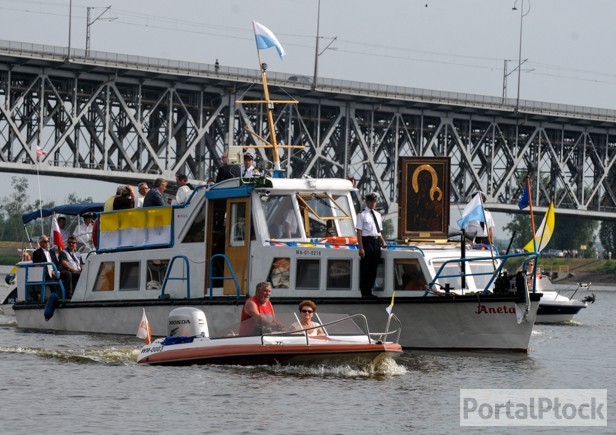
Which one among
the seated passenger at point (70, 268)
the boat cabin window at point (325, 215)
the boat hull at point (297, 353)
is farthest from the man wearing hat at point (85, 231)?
the boat hull at point (297, 353)

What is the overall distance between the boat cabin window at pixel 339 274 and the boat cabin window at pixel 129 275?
4920 millimetres

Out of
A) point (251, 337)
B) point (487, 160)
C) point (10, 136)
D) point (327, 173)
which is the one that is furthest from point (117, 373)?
point (487, 160)

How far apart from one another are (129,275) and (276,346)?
29.0 feet

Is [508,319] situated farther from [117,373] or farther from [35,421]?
[35,421]

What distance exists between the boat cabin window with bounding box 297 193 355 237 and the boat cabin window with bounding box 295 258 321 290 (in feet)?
3.65

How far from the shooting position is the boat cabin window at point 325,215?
27266 mm

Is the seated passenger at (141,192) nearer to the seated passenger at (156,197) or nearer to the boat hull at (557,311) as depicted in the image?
the seated passenger at (156,197)

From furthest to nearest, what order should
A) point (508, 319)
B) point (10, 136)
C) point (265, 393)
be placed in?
point (10, 136), point (508, 319), point (265, 393)

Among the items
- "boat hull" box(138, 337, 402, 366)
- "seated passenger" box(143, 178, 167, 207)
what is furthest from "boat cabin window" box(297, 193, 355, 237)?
"boat hull" box(138, 337, 402, 366)

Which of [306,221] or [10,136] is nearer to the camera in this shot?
[306,221]

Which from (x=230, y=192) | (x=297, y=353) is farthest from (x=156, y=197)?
(x=297, y=353)

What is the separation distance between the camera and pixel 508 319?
2547 cm

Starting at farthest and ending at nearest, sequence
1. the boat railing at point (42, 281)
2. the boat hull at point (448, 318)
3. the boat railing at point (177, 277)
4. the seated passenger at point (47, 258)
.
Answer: the seated passenger at point (47, 258), the boat railing at point (42, 281), the boat railing at point (177, 277), the boat hull at point (448, 318)

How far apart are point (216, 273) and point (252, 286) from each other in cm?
121
